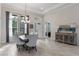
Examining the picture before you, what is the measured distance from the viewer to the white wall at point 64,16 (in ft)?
30.7

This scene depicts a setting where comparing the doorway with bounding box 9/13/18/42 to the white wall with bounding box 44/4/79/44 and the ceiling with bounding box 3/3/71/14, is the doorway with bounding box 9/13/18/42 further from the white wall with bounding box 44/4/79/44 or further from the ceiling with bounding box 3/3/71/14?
the white wall with bounding box 44/4/79/44

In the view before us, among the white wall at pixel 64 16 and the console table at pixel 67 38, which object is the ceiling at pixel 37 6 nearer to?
the white wall at pixel 64 16

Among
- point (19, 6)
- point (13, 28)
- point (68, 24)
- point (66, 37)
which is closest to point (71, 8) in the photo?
point (68, 24)

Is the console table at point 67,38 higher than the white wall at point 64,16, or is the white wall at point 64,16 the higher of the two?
the white wall at point 64,16

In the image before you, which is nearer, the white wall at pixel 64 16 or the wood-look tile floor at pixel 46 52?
the wood-look tile floor at pixel 46 52

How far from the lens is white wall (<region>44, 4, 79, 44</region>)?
30.7 feet

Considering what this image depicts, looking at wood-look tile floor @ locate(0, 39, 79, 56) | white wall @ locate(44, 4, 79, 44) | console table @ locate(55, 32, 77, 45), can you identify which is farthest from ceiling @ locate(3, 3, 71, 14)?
wood-look tile floor @ locate(0, 39, 79, 56)

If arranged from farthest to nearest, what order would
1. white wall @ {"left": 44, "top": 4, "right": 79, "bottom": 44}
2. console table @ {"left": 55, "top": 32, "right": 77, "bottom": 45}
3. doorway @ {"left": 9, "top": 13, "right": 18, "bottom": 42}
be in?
doorway @ {"left": 9, "top": 13, "right": 18, "bottom": 42}, white wall @ {"left": 44, "top": 4, "right": 79, "bottom": 44}, console table @ {"left": 55, "top": 32, "right": 77, "bottom": 45}

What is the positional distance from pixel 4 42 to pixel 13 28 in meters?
1.28

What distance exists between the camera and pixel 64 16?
35.1ft

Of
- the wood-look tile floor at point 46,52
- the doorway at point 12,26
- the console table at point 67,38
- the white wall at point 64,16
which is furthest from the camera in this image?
the doorway at point 12,26

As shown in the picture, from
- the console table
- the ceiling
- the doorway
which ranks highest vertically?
the ceiling

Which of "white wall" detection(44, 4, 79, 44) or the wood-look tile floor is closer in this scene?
the wood-look tile floor

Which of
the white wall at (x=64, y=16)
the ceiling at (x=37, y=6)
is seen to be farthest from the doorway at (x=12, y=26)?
the white wall at (x=64, y=16)
